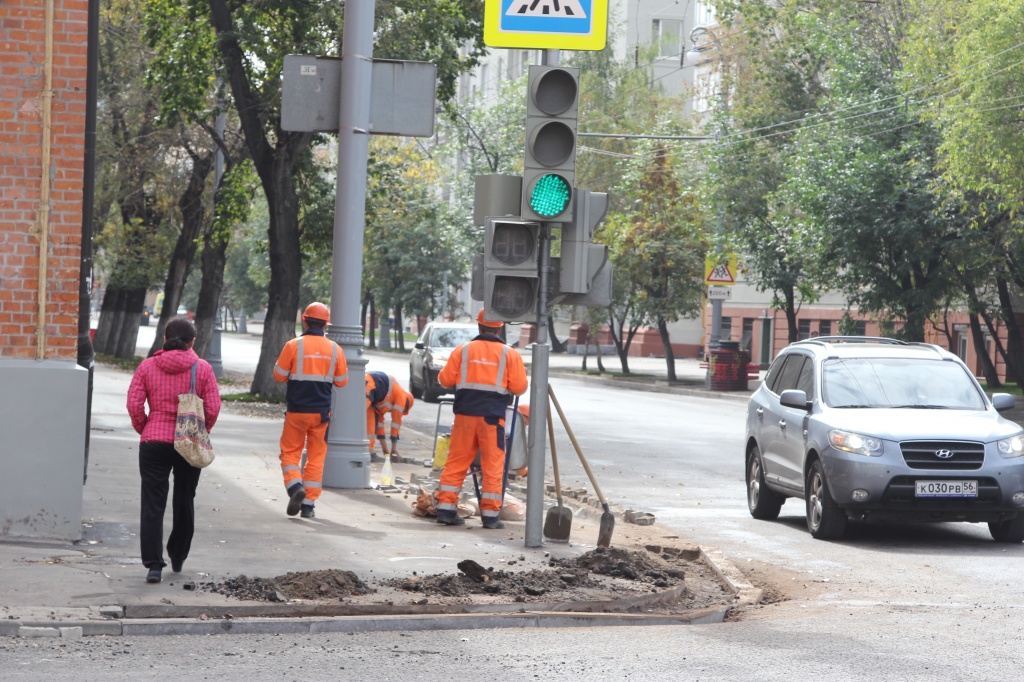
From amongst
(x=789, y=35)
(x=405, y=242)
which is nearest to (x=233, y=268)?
(x=405, y=242)

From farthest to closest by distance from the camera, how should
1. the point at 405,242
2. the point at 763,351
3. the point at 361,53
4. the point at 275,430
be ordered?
the point at 405,242 < the point at 763,351 < the point at 275,430 < the point at 361,53

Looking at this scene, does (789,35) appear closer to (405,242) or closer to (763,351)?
(763,351)

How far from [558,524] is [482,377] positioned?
1393mm

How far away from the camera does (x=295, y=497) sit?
11.1 m

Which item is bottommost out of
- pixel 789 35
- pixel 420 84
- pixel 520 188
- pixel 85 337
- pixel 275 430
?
pixel 275 430

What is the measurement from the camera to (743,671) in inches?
259

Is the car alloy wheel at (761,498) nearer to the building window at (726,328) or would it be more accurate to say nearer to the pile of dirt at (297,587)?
the pile of dirt at (297,587)

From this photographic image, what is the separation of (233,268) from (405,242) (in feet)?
97.1

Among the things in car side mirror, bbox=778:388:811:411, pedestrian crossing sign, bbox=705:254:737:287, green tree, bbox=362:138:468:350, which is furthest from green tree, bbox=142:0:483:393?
green tree, bbox=362:138:468:350

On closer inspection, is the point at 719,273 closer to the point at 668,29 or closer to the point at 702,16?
the point at 702,16

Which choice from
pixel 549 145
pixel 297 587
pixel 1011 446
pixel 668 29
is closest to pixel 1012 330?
pixel 1011 446

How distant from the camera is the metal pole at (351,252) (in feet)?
45.0

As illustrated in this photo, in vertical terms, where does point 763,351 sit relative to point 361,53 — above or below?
below

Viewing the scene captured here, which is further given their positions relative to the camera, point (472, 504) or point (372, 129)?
point (372, 129)
